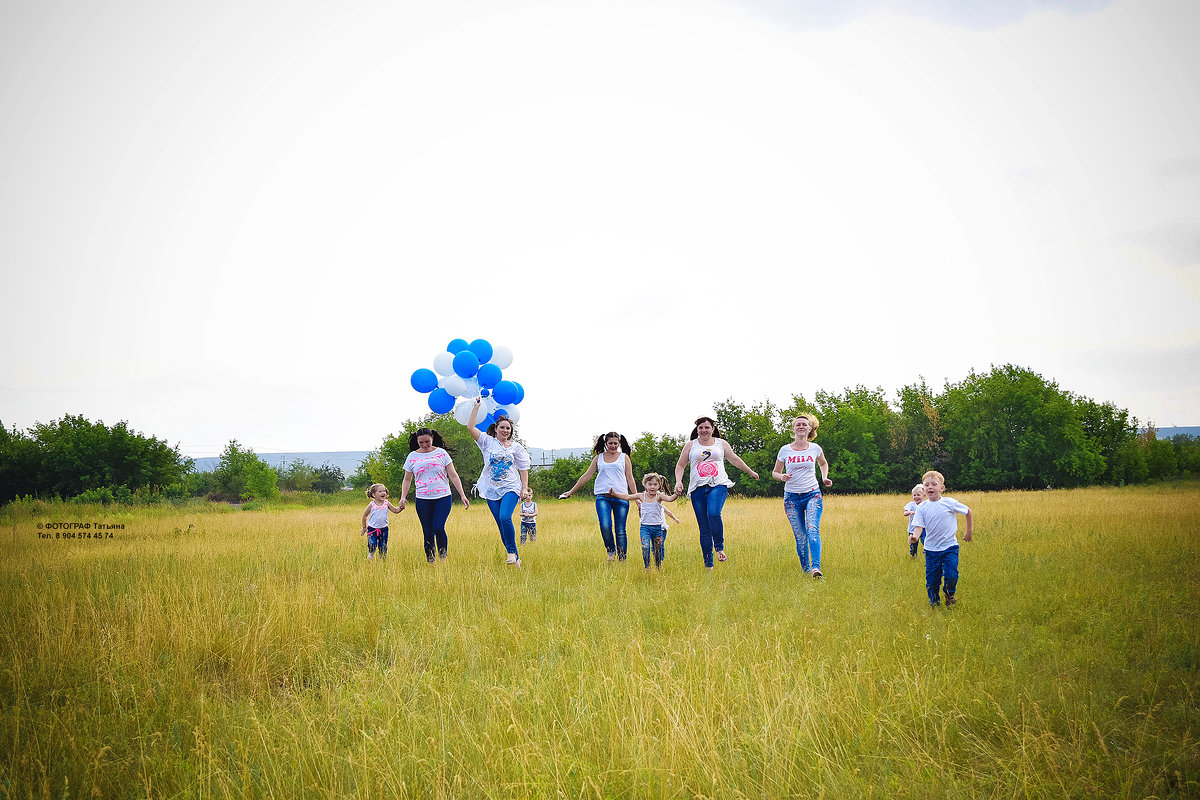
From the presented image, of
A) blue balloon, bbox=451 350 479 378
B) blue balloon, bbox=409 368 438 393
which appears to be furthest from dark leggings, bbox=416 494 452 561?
blue balloon, bbox=409 368 438 393

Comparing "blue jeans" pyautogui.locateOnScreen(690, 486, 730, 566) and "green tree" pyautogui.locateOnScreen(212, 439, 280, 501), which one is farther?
"green tree" pyautogui.locateOnScreen(212, 439, 280, 501)

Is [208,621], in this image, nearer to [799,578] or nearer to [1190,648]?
[799,578]

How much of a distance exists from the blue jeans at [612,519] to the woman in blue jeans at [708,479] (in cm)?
93

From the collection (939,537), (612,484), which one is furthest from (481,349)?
(939,537)

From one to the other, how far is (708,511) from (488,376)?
4739 mm

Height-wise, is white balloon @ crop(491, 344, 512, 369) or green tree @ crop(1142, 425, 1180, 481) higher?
white balloon @ crop(491, 344, 512, 369)

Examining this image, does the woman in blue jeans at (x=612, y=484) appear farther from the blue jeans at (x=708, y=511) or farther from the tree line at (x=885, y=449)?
the tree line at (x=885, y=449)

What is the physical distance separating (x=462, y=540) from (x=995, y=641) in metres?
9.12

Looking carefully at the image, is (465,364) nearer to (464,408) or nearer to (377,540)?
(464,408)

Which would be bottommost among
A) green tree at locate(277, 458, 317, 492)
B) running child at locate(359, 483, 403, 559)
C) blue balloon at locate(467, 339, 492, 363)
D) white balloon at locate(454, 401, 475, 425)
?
green tree at locate(277, 458, 317, 492)

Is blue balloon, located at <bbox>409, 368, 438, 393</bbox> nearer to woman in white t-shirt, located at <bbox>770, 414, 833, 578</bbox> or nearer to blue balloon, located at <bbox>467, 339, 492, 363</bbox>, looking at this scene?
blue balloon, located at <bbox>467, 339, 492, 363</bbox>

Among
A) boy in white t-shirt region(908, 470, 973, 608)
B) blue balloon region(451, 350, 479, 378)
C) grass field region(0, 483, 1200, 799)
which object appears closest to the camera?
grass field region(0, 483, 1200, 799)

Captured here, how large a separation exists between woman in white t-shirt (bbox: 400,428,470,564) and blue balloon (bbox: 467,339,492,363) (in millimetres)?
2580

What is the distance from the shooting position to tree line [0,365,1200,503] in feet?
119
